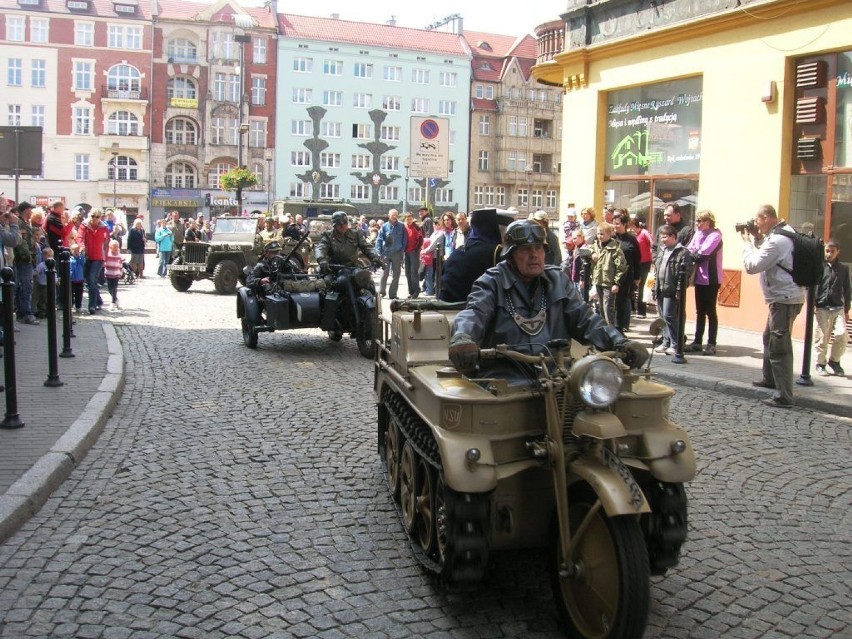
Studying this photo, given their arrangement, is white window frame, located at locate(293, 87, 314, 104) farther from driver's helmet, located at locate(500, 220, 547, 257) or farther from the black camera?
driver's helmet, located at locate(500, 220, 547, 257)

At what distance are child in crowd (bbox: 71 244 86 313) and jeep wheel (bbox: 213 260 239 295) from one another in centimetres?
511

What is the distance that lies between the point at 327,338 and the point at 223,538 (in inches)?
334

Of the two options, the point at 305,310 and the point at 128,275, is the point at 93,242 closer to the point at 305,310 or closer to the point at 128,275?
the point at 305,310

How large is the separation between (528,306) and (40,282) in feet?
40.1

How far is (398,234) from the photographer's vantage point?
64.6 feet

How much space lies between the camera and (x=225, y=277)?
72.0 ft

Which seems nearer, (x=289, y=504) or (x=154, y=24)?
(x=289, y=504)

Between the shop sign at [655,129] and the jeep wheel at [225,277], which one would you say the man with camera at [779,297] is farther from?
the jeep wheel at [225,277]

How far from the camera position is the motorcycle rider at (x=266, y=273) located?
12094 millimetres

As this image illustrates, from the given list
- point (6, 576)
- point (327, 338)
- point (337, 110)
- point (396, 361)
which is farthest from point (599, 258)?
point (337, 110)

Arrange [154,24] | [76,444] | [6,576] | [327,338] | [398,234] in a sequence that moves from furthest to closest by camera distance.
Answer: [154,24] → [398,234] → [327,338] → [76,444] → [6,576]

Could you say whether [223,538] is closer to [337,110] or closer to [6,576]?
[6,576]

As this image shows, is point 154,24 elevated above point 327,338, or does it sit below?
above

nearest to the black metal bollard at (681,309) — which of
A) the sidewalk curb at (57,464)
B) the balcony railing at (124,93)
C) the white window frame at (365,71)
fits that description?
the sidewalk curb at (57,464)
